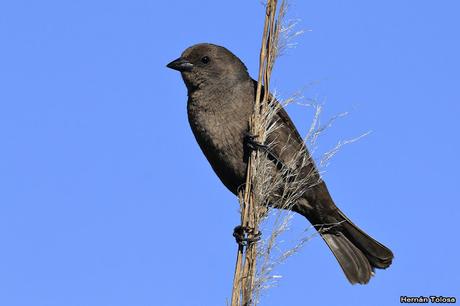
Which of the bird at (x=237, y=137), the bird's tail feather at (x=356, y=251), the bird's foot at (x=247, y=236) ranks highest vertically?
the bird at (x=237, y=137)

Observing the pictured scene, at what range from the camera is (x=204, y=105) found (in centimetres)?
576

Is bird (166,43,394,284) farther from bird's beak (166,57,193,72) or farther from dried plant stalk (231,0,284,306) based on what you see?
dried plant stalk (231,0,284,306)

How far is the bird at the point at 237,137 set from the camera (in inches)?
217

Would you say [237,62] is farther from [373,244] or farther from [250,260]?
[250,260]

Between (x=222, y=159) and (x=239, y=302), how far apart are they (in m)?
2.57

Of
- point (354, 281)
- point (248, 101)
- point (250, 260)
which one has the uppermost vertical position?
point (248, 101)

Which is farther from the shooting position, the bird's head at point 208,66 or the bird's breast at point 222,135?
the bird's head at point 208,66

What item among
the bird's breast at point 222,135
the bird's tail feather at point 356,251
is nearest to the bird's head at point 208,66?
the bird's breast at point 222,135

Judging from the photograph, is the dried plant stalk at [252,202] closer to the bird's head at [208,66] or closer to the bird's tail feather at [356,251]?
the bird's head at [208,66]

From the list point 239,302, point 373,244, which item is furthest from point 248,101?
point 239,302

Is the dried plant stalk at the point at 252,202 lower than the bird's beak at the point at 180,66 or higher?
lower

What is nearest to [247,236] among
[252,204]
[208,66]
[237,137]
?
[252,204]

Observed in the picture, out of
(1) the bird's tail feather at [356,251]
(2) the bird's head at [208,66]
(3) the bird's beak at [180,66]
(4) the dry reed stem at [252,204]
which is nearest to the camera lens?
(4) the dry reed stem at [252,204]

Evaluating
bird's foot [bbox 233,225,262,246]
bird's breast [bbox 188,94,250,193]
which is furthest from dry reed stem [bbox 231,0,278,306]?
bird's breast [bbox 188,94,250,193]
